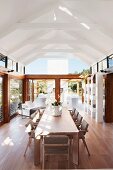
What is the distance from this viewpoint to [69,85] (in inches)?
629

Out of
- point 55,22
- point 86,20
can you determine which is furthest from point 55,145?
point 55,22

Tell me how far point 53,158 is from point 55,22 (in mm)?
4523

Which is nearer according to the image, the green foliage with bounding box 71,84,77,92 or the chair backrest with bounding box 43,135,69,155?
the chair backrest with bounding box 43,135,69,155

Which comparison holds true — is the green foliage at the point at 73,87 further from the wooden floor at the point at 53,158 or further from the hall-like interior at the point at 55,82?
the wooden floor at the point at 53,158

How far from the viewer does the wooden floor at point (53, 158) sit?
4719 millimetres

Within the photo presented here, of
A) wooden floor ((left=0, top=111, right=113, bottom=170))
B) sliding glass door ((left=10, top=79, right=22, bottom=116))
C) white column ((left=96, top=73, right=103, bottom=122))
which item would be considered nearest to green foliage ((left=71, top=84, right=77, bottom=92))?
sliding glass door ((left=10, top=79, right=22, bottom=116))

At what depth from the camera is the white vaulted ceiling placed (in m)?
6.01

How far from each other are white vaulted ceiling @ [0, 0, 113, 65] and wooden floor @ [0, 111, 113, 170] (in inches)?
126

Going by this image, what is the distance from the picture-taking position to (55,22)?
7691mm

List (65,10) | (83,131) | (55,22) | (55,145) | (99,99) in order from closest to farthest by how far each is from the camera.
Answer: (55,145)
(83,131)
(65,10)
(55,22)
(99,99)

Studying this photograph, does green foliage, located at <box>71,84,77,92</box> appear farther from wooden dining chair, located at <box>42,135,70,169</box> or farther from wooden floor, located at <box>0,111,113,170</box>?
wooden dining chair, located at <box>42,135,70,169</box>

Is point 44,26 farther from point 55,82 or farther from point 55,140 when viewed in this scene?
point 55,82

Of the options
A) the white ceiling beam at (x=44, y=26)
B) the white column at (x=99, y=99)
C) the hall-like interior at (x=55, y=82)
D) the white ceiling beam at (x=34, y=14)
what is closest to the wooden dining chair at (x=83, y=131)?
the hall-like interior at (x=55, y=82)

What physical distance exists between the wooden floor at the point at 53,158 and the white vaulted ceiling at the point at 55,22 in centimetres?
319
